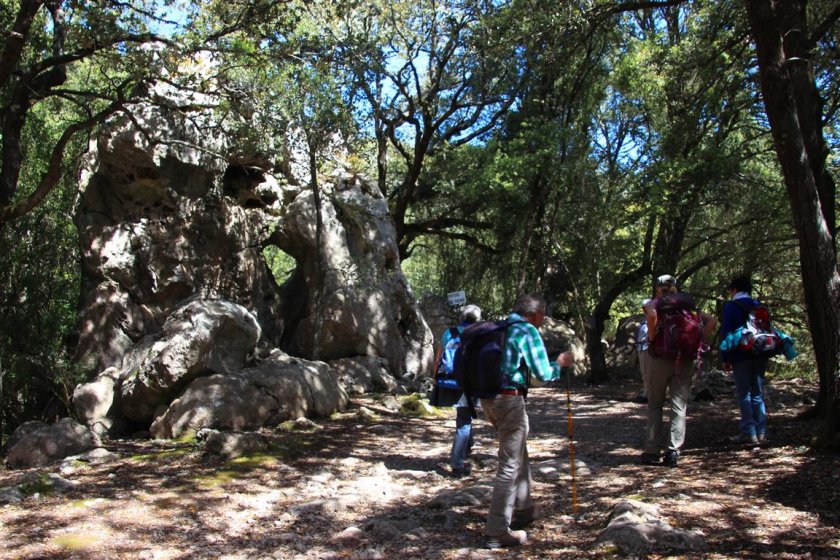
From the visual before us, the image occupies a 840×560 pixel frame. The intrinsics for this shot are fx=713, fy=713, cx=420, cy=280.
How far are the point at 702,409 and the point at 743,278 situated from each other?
3.81m

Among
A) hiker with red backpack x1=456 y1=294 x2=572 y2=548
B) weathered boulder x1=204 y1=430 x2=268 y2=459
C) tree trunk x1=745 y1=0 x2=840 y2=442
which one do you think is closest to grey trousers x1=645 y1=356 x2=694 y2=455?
tree trunk x1=745 y1=0 x2=840 y2=442

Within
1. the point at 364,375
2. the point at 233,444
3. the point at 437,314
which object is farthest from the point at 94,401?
the point at 437,314

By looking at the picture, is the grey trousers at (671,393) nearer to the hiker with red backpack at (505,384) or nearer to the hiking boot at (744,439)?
the hiking boot at (744,439)

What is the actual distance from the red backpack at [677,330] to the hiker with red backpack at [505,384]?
214 cm

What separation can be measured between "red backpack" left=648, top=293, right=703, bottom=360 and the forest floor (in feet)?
3.59

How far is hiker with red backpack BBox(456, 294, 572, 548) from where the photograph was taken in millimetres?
4875

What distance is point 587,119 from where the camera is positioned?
19078 millimetres

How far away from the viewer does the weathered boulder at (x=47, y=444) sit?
7.82 m

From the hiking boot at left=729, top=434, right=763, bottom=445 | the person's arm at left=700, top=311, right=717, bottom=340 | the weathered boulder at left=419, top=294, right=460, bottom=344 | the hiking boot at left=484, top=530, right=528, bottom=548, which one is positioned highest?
the weathered boulder at left=419, top=294, right=460, bottom=344

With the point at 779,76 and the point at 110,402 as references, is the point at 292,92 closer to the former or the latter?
the point at 110,402

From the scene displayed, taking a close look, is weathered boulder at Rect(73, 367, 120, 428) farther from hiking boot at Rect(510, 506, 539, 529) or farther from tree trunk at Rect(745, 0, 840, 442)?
tree trunk at Rect(745, 0, 840, 442)

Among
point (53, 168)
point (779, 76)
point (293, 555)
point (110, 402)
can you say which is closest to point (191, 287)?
point (110, 402)

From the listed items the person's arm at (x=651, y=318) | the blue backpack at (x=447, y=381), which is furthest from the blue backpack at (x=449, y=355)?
the person's arm at (x=651, y=318)

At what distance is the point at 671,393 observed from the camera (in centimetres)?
686
